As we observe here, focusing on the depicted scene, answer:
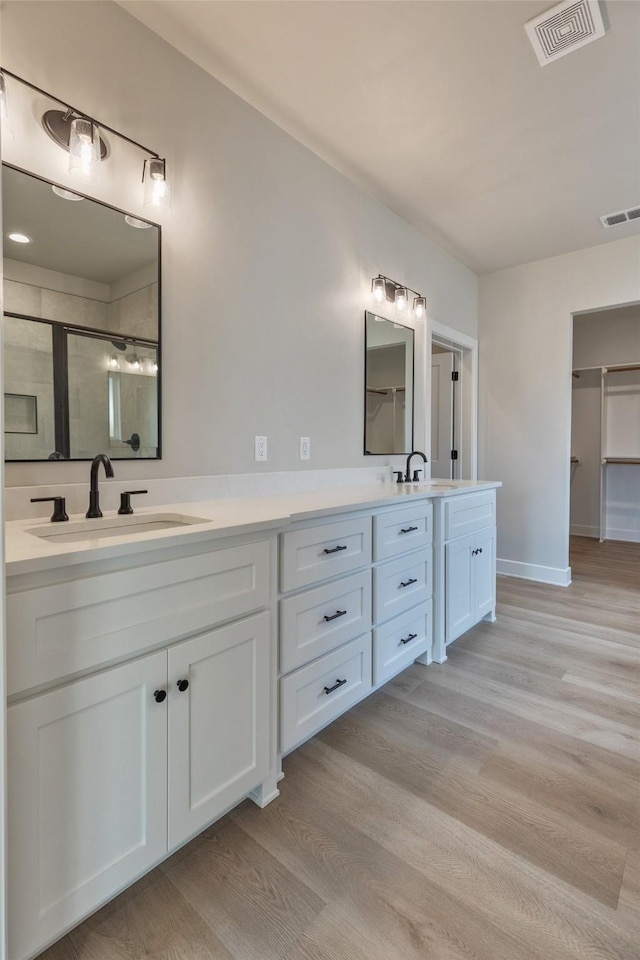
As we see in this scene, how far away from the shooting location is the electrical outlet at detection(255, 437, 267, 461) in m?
2.14

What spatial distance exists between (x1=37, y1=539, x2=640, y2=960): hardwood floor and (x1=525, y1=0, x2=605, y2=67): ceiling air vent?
9.01 ft

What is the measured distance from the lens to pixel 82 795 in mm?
1004

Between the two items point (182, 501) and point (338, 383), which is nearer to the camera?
point (182, 501)

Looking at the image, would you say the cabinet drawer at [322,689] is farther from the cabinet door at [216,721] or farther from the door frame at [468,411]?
the door frame at [468,411]

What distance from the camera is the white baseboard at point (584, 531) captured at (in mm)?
5859

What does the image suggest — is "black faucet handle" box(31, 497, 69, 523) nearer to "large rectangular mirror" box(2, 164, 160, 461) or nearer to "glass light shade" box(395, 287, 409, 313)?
"large rectangular mirror" box(2, 164, 160, 461)

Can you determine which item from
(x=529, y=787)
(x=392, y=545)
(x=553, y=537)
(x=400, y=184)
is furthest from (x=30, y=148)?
(x=553, y=537)

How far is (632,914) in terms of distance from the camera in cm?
113

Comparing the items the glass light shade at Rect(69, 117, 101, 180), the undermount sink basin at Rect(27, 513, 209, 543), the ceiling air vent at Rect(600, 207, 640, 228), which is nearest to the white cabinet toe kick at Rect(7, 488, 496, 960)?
the undermount sink basin at Rect(27, 513, 209, 543)

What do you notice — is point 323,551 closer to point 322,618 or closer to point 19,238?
point 322,618

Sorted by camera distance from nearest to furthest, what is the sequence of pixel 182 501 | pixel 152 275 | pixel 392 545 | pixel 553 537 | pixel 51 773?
pixel 51 773 → pixel 152 275 → pixel 182 501 → pixel 392 545 → pixel 553 537

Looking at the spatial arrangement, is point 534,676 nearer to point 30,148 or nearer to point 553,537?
point 553,537

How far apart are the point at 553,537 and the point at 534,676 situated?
189 cm

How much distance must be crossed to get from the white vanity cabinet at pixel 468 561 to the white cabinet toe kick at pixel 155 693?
0.82 m
